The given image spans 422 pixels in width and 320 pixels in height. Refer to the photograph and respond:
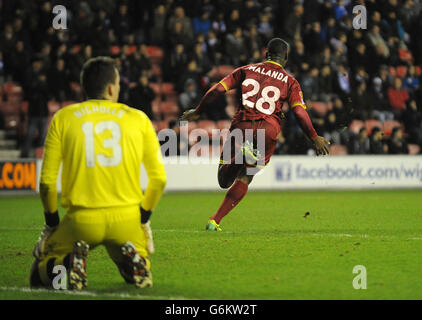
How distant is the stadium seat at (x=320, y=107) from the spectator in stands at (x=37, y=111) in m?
6.45

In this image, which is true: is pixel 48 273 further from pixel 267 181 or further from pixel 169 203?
pixel 267 181

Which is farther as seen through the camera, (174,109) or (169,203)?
(174,109)

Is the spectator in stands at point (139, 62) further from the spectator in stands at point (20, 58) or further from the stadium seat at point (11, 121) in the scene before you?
the stadium seat at point (11, 121)

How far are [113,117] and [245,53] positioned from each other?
14739 millimetres

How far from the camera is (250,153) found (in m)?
9.41

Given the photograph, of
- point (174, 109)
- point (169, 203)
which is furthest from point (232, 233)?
point (174, 109)

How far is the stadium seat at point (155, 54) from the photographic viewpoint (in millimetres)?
20547

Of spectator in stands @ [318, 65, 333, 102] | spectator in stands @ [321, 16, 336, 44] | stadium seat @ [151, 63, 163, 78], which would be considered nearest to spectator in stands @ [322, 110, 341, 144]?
spectator in stands @ [318, 65, 333, 102]

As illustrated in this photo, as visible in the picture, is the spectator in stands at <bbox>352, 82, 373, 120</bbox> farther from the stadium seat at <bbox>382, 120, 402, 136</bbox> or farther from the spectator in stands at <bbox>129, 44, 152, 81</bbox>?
the spectator in stands at <bbox>129, 44, 152, 81</bbox>

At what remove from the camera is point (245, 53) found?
20.0 m

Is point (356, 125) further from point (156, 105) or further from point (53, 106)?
point (53, 106)

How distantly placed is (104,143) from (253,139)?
13.8 feet

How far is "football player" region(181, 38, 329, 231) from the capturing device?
30.8 feet

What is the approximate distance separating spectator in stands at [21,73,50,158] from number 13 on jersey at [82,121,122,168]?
12240mm
